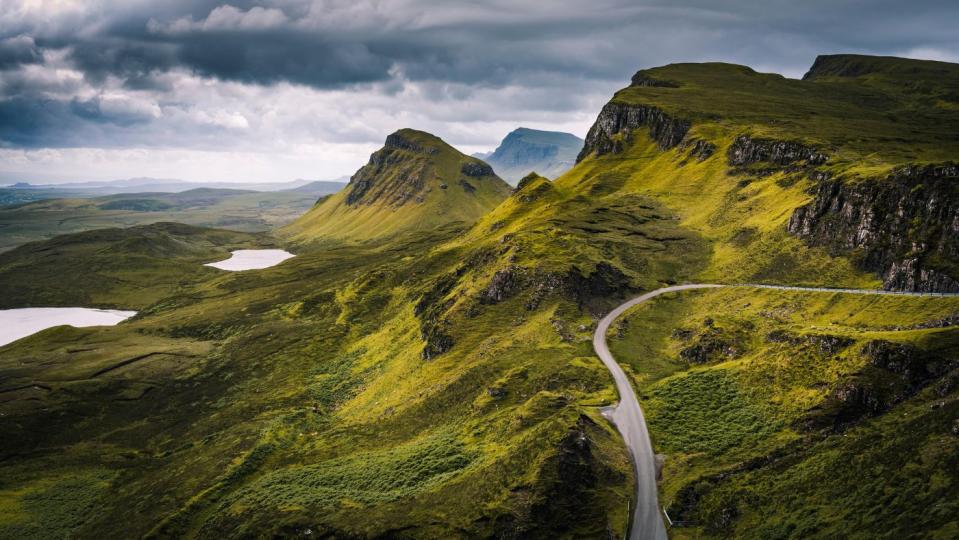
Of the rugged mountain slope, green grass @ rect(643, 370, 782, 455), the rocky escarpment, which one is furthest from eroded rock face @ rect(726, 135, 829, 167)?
green grass @ rect(643, 370, 782, 455)

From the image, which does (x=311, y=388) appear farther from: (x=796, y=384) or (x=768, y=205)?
(x=768, y=205)

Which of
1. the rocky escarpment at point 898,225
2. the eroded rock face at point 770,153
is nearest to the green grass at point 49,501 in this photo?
the rocky escarpment at point 898,225

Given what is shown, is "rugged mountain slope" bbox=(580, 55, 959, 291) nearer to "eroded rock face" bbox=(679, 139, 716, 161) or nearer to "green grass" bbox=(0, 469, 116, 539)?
"eroded rock face" bbox=(679, 139, 716, 161)

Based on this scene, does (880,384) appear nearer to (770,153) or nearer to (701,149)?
(770,153)

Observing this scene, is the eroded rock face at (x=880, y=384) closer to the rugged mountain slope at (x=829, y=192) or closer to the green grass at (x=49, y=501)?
the rugged mountain slope at (x=829, y=192)

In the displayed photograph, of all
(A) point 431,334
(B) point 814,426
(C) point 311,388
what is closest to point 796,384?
(B) point 814,426

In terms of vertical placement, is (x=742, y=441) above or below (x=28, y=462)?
above
